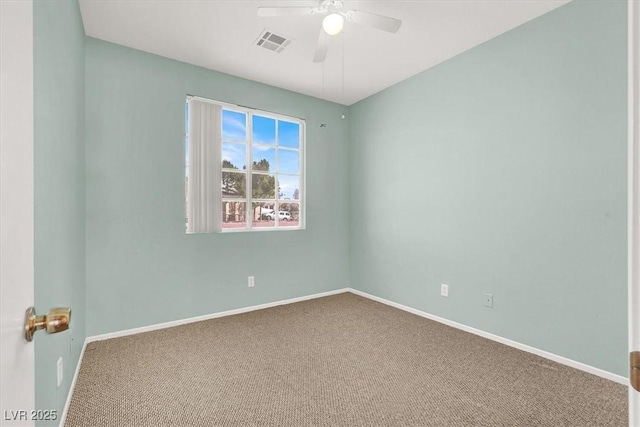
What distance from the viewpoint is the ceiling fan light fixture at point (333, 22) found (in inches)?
79.4

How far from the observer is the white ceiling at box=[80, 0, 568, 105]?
2383 millimetres

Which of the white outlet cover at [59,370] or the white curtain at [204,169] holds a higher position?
the white curtain at [204,169]

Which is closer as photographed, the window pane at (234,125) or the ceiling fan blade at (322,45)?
the ceiling fan blade at (322,45)

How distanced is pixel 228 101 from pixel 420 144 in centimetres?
229

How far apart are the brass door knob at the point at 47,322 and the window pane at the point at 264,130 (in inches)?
134

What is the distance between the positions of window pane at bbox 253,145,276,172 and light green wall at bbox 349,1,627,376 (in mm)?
Answer: 1534

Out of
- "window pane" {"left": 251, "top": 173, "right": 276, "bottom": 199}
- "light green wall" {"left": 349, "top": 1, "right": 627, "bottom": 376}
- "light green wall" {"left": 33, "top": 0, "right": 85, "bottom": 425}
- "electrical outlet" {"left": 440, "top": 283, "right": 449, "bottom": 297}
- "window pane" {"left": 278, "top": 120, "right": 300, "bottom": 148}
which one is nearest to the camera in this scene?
"light green wall" {"left": 33, "top": 0, "right": 85, "bottom": 425}

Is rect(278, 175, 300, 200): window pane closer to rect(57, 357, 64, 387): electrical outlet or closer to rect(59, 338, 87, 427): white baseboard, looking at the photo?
rect(59, 338, 87, 427): white baseboard

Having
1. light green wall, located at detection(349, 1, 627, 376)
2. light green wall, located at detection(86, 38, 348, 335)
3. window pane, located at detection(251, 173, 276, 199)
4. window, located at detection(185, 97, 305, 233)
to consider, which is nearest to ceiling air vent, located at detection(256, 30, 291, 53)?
light green wall, located at detection(86, 38, 348, 335)

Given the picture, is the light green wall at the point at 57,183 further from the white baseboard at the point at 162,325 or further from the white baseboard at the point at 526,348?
the white baseboard at the point at 526,348

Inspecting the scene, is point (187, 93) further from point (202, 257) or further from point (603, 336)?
point (603, 336)

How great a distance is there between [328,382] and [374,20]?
2.56 m

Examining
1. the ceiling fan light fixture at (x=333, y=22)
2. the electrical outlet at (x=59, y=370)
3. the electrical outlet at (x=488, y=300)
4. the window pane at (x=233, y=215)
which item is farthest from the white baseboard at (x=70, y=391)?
the electrical outlet at (x=488, y=300)

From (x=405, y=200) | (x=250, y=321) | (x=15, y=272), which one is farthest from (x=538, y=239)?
(x=15, y=272)
